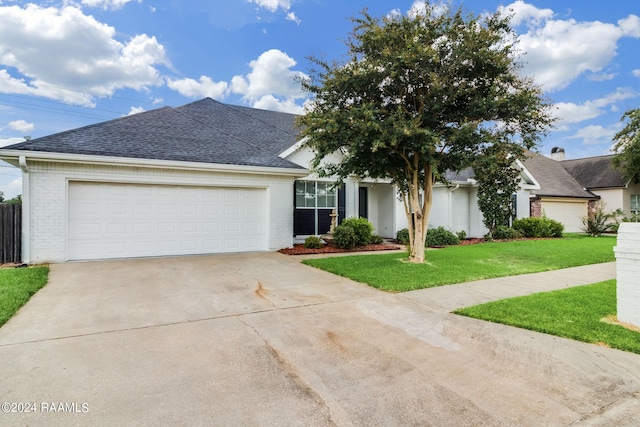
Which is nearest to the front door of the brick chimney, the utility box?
the utility box

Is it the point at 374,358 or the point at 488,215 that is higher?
the point at 488,215

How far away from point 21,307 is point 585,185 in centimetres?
3262

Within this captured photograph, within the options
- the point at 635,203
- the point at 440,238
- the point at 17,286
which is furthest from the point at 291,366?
the point at 635,203

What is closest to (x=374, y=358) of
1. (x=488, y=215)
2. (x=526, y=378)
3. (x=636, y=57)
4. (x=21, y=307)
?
(x=526, y=378)

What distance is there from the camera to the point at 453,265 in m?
8.96

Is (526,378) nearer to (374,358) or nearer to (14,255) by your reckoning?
Result: (374,358)

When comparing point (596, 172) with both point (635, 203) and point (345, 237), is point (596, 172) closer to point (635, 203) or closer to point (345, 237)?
point (635, 203)

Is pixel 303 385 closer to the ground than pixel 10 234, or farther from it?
closer to the ground

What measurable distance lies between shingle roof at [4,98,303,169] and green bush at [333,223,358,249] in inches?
110

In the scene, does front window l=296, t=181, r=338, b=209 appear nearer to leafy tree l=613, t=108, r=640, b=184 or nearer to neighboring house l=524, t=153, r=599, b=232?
neighboring house l=524, t=153, r=599, b=232

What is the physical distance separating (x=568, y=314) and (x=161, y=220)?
10.0m

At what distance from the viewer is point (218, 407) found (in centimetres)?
265

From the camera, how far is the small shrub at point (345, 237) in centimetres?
1193

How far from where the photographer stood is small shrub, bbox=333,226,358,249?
1193 cm
